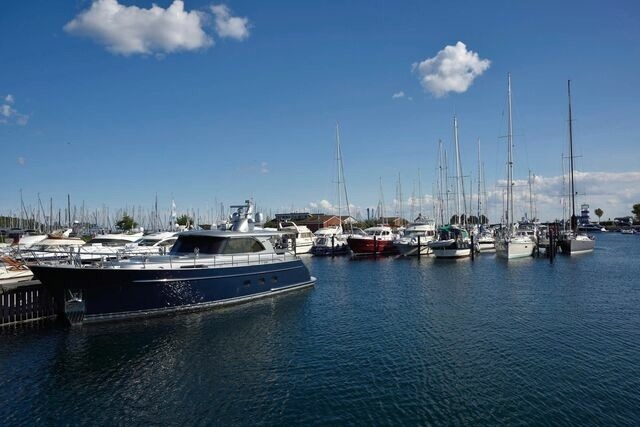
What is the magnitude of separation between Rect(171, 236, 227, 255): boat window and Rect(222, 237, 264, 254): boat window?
45cm

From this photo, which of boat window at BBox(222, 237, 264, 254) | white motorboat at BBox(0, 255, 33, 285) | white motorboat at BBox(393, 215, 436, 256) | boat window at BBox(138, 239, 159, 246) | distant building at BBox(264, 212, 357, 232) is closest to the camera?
white motorboat at BBox(0, 255, 33, 285)

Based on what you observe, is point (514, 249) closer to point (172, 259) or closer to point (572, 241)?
point (572, 241)

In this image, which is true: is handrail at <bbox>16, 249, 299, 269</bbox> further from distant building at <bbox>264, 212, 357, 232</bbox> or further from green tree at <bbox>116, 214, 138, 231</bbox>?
green tree at <bbox>116, 214, 138, 231</bbox>

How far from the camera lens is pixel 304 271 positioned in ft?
99.4

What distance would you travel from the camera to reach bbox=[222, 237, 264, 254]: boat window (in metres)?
24.8

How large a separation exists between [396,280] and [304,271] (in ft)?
28.8

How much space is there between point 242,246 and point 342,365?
12.2 meters

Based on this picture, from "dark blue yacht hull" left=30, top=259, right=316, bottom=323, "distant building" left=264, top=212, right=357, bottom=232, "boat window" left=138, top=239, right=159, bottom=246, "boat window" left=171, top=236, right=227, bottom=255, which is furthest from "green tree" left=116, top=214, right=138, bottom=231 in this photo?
"dark blue yacht hull" left=30, top=259, right=316, bottom=323

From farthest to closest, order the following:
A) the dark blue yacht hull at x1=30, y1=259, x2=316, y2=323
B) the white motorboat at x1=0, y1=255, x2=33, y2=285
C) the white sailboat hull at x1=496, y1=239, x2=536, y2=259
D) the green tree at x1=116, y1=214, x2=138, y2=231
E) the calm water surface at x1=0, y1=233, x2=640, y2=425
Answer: the green tree at x1=116, y1=214, x2=138, y2=231 → the white sailboat hull at x1=496, y1=239, x2=536, y2=259 → the white motorboat at x1=0, y1=255, x2=33, y2=285 → the dark blue yacht hull at x1=30, y1=259, x2=316, y2=323 → the calm water surface at x1=0, y1=233, x2=640, y2=425

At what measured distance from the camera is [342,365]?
49.4 feet

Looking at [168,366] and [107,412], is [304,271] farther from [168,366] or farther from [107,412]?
[107,412]

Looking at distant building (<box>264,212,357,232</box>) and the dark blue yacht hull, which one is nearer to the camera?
the dark blue yacht hull

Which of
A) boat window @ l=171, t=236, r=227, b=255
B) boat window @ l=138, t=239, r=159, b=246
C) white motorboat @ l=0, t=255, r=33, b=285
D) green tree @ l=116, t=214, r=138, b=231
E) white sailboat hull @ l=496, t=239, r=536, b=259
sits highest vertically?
green tree @ l=116, t=214, r=138, b=231

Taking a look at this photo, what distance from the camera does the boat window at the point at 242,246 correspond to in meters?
24.8
